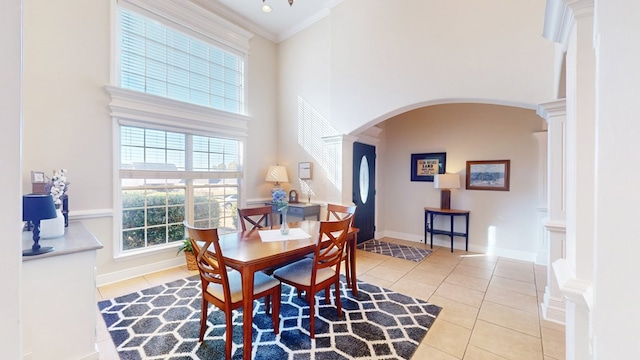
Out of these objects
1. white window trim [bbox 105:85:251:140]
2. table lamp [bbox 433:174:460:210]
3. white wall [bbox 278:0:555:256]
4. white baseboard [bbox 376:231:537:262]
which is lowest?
white baseboard [bbox 376:231:537:262]

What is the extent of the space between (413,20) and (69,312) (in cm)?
465

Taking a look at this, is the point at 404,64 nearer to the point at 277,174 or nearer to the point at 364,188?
the point at 364,188

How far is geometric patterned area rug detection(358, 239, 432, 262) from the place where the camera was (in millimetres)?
4254

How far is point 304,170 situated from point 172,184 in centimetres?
215

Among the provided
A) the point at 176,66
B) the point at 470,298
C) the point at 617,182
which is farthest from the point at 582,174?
the point at 176,66

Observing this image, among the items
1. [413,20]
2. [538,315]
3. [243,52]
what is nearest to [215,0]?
[243,52]

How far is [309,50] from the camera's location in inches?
186

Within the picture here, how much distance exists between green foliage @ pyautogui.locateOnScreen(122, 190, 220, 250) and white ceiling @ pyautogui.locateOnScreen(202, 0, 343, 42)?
310cm

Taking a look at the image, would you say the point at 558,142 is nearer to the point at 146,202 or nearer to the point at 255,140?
the point at 255,140

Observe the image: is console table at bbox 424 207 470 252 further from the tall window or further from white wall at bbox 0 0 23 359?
white wall at bbox 0 0 23 359

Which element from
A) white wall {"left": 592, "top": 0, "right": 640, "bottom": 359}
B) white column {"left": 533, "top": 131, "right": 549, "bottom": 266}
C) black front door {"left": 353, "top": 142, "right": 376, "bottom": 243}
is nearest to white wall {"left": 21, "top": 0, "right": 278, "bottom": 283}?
black front door {"left": 353, "top": 142, "right": 376, "bottom": 243}

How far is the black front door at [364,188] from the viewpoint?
4836 millimetres

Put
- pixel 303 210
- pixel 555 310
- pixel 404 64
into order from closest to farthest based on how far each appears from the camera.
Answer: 1. pixel 555 310
2. pixel 404 64
3. pixel 303 210

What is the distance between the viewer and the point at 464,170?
472 centimetres
